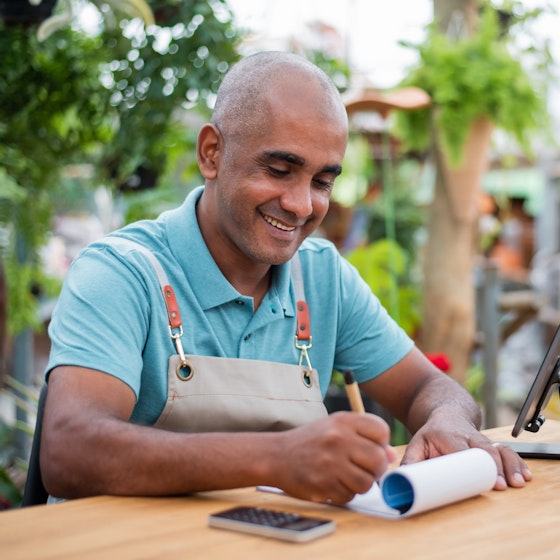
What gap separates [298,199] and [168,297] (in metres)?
0.37

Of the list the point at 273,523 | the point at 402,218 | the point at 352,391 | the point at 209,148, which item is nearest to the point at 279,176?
the point at 209,148

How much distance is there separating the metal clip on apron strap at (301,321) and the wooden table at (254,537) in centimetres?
62

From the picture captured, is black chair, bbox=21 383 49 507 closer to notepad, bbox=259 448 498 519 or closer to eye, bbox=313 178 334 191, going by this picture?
notepad, bbox=259 448 498 519

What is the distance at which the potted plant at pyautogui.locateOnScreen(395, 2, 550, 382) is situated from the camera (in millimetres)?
4293

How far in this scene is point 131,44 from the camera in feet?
12.2

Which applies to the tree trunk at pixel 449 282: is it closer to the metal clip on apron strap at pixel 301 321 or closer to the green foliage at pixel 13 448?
the green foliage at pixel 13 448

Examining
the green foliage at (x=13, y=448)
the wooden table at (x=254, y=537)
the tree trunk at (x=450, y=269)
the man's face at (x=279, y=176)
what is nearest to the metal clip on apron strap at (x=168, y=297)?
the man's face at (x=279, y=176)

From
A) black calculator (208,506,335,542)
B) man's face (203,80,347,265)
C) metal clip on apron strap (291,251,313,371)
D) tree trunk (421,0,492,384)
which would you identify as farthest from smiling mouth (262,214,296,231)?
tree trunk (421,0,492,384)

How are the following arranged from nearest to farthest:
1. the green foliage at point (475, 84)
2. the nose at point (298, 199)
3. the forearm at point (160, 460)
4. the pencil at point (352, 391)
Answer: the pencil at point (352, 391), the forearm at point (160, 460), the nose at point (298, 199), the green foliage at point (475, 84)

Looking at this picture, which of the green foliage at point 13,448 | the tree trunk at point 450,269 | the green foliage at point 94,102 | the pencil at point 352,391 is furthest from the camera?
the tree trunk at point 450,269

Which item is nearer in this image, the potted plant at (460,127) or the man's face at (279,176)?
the man's face at (279,176)

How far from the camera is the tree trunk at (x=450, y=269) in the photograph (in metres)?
4.71

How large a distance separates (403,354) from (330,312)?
25 cm

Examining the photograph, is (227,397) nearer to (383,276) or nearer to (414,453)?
(414,453)
